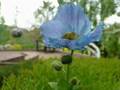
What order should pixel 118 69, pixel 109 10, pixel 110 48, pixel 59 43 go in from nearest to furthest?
pixel 59 43
pixel 118 69
pixel 109 10
pixel 110 48

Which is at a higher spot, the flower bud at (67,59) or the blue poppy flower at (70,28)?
the blue poppy flower at (70,28)

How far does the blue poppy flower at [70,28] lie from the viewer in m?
1.17

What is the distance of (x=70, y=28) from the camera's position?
1260 mm

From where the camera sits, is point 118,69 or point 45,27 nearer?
point 45,27

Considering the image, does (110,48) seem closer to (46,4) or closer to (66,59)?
(46,4)

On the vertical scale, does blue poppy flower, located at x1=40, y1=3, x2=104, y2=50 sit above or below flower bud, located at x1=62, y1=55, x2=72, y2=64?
above

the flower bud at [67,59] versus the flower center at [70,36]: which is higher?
the flower center at [70,36]

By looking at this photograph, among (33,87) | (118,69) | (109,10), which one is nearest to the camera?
(33,87)

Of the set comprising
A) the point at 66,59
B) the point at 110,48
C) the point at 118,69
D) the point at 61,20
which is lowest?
the point at 110,48

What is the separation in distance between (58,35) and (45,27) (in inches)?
1.8

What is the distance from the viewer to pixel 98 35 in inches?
46.3

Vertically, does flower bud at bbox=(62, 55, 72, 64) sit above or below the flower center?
below

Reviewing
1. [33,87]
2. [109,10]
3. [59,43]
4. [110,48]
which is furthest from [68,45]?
[110,48]

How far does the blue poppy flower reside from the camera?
117 cm
